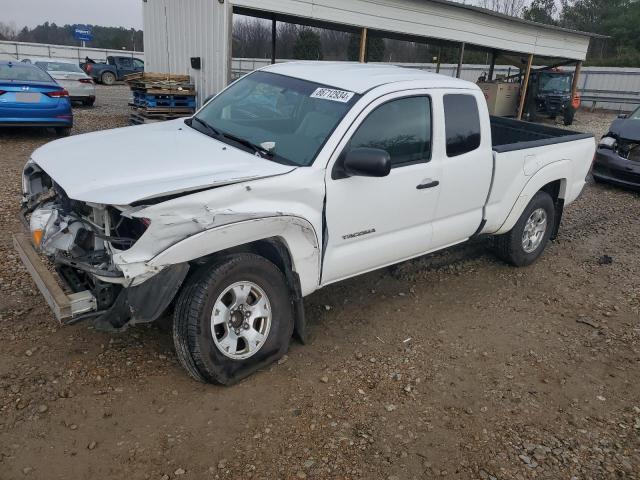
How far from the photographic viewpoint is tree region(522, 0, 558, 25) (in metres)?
45.7

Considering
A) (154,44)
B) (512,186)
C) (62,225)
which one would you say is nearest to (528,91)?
(154,44)

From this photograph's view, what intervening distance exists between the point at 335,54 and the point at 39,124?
109 feet

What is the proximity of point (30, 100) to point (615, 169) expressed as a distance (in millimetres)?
10590

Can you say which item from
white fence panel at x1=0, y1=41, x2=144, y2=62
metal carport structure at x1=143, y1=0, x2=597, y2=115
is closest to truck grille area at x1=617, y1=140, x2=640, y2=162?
metal carport structure at x1=143, y1=0, x2=597, y2=115

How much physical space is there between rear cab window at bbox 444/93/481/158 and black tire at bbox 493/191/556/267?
1.35m

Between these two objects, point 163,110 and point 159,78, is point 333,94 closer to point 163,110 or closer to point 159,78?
point 163,110

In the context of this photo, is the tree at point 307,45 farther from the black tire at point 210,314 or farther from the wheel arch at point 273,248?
the black tire at point 210,314

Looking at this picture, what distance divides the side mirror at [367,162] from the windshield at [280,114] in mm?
257

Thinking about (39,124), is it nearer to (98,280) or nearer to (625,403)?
(98,280)

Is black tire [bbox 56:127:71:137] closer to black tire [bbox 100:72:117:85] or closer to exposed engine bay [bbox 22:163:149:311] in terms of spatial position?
exposed engine bay [bbox 22:163:149:311]

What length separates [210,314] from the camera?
10.3 feet

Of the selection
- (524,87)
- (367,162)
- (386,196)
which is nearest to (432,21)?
(524,87)

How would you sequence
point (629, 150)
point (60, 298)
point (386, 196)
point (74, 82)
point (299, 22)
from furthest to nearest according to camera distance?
point (74, 82), point (299, 22), point (629, 150), point (386, 196), point (60, 298)

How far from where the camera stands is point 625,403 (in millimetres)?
3590
